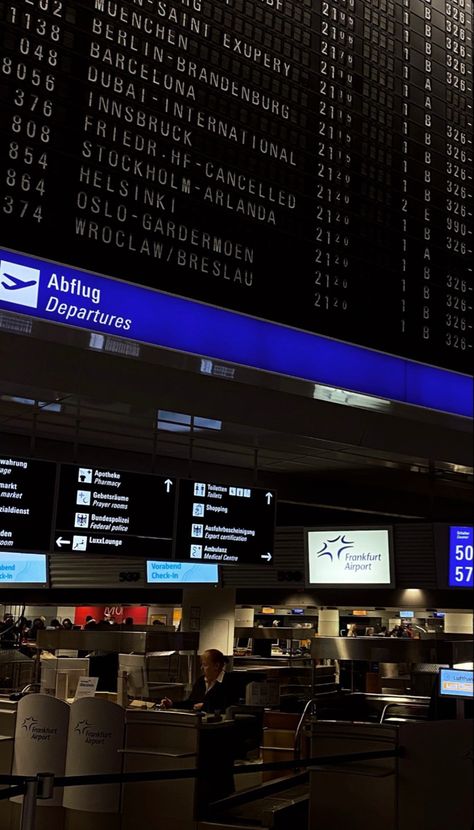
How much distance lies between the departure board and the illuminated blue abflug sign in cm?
6

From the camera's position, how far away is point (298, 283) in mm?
5199

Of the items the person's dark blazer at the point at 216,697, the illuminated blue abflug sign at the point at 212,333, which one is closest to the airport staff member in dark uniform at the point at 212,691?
the person's dark blazer at the point at 216,697

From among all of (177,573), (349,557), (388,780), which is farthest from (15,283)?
(177,573)

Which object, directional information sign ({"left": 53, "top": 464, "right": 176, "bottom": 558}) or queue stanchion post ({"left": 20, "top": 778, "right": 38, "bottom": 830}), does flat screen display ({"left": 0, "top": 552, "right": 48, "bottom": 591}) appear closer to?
directional information sign ({"left": 53, "top": 464, "right": 176, "bottom": 558})

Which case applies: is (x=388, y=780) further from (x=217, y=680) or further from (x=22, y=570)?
(x=22, y=570)

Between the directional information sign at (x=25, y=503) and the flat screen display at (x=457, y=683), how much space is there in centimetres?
238

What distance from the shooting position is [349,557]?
7.76 meters

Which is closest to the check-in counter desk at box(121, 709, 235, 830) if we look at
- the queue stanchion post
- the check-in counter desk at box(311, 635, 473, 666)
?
the queue stanchion post

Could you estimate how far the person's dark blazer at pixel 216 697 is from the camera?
6.85 metres

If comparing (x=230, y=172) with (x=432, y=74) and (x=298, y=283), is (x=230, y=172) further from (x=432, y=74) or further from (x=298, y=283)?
(x=432, y=74)

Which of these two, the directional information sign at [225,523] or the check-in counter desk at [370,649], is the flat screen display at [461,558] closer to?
the directional information sign at [225,523]

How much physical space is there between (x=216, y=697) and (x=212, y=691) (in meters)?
0.09

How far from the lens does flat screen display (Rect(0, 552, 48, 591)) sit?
948 cm

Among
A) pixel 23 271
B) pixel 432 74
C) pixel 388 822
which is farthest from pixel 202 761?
pixel 432 74
